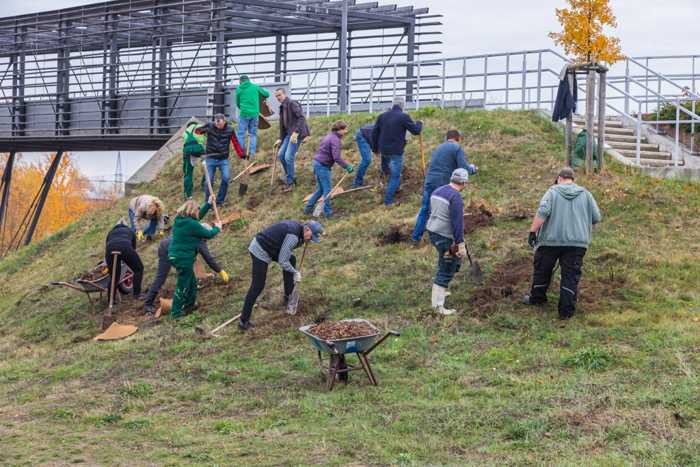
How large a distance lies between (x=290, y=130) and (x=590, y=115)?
20.3 feet

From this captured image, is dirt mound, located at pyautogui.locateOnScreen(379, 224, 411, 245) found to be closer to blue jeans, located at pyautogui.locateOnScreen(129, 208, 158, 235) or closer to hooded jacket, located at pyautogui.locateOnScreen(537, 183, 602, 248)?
hooded jacket, located at pyautogui.locateOnScreen(537, 183, 602, 248)

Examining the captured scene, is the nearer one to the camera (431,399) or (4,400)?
(431,399)

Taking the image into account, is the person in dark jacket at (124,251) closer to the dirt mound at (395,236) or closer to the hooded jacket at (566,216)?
the dirt mound at (395,236)

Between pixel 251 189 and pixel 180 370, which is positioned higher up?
pixel 251 189

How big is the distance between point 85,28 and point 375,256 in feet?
68.3

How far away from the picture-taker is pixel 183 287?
14.1m

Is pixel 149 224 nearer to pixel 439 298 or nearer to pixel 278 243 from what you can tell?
pixel 278 243

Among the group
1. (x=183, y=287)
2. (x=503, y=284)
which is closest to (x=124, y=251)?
(x=183, y=287)

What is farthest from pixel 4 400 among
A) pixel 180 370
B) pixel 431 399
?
pixel 431 399

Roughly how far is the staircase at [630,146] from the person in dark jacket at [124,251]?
896cm

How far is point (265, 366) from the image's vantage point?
441 inches

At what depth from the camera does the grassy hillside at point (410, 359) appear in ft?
26.6

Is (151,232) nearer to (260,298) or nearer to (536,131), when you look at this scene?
(260,298)

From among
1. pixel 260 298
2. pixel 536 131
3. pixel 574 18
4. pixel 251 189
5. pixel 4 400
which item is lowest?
pixel 4 400
